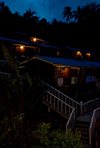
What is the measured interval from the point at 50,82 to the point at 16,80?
19.8ft

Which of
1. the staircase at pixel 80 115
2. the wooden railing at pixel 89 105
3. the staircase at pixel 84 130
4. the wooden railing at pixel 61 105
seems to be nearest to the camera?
the staircase at pixel 84 130

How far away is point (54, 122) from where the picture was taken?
1042cm

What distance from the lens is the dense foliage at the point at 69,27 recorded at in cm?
4394

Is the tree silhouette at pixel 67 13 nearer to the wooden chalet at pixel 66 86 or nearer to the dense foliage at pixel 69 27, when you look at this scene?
the dense foliage at pixel 69 27

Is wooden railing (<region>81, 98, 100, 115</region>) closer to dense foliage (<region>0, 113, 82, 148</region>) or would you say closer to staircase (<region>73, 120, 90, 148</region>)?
staircase (<region>73, 120, 90, 148</region>)

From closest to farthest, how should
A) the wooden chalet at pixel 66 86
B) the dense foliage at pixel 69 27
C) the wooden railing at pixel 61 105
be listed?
1. the wooden chalet at pixel 66 86
2. the wooden railing at pixel 61 105
3. the dense foliage at pixel 69 27

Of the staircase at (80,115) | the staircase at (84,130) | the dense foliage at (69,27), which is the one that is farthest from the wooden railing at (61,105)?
the dense foliage at (69,27)

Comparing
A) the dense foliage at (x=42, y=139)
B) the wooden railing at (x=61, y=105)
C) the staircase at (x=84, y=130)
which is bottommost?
the staircase at (x=84, y=130)

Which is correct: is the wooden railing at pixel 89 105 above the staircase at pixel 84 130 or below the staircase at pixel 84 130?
above

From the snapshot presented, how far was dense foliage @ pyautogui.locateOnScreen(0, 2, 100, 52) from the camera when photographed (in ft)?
144

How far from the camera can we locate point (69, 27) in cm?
4878

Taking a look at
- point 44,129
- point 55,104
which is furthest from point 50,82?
point 44,129

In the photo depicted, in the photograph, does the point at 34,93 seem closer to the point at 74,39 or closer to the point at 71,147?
the point at 71,147

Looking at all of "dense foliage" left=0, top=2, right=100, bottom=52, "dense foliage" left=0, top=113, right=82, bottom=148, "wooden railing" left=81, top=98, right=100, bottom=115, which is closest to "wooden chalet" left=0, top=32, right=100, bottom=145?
"wooden railing" left=81, top=98, right=100, bottom=115
